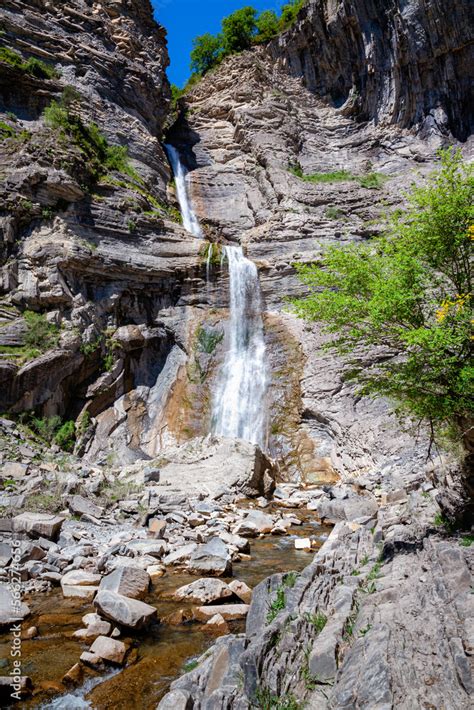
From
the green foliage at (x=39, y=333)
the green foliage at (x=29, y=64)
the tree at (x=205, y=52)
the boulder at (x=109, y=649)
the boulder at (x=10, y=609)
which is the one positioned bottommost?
the boulder at (x=109, y=649)

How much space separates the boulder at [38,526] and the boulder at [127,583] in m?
2.71

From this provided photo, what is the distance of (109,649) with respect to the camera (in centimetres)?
593

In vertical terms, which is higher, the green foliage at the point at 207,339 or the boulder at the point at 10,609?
the green foliage at the point at 207,339

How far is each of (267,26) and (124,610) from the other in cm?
5509

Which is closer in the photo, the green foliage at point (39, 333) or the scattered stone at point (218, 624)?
the scattered stone at point (218, 624)

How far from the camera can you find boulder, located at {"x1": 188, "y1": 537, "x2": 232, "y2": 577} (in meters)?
9.06

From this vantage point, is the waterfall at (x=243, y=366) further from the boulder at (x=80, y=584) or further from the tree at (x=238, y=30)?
the tree at (x=238, y=30)

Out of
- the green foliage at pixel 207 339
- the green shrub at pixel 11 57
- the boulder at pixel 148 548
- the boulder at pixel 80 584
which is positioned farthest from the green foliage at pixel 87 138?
the boulder at pixel 80 584

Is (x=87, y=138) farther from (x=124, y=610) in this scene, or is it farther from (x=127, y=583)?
(x=124, y=610)

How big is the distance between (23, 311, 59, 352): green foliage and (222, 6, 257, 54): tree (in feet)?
133

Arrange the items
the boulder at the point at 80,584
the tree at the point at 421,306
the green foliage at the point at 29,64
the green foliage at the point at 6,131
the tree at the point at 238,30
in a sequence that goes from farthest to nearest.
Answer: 1. the tree at the point at 238,30
2. the green foliage at the point at 29,64
3. the green foliage at the point at 6,131
4. the boulder at the point at 80,584
5. the tree at the point at 421,306

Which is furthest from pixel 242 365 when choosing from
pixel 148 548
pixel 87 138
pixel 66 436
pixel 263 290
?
pixel 87 138

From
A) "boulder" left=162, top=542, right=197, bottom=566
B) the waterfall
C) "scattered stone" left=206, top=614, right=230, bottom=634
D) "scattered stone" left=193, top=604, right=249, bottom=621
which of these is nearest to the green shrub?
the waterfall

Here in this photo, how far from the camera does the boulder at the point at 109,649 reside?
5.84 meters
